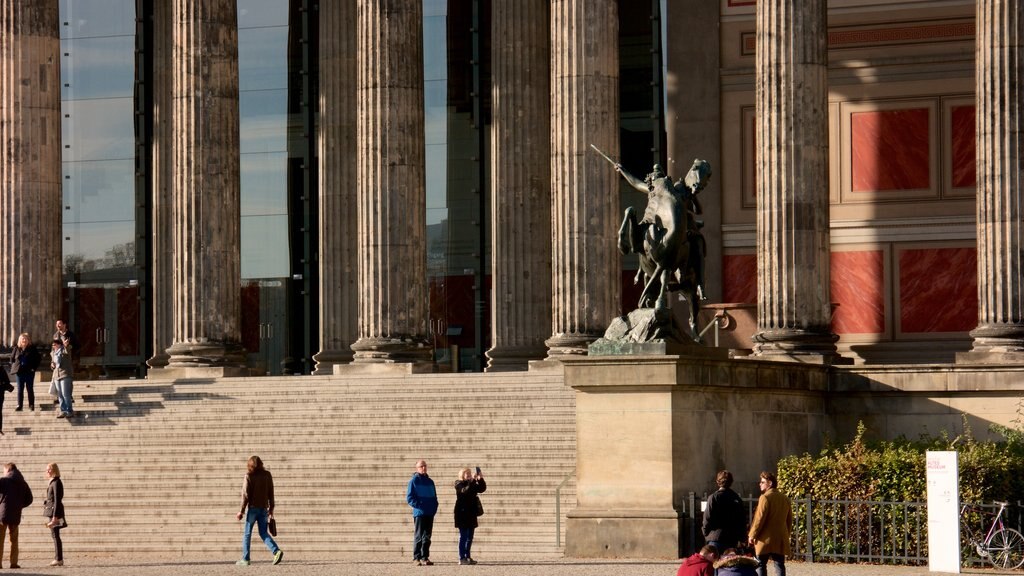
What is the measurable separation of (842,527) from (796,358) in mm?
7923

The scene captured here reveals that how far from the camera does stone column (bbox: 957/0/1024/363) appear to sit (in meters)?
35.5

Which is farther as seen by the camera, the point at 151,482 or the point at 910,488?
the point at 151,482

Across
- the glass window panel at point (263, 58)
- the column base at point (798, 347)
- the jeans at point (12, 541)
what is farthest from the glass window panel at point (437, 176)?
the jeans at point (12, 541)

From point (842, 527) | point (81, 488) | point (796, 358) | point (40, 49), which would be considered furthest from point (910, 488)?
point (40, 49)

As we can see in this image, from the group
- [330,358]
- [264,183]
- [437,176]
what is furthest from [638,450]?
[264,183]

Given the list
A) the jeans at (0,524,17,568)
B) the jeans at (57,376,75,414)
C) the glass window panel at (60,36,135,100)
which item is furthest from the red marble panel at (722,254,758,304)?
the jeans at (0,524,17,568)

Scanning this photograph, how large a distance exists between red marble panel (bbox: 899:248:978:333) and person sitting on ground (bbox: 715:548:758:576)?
26716 millimetres

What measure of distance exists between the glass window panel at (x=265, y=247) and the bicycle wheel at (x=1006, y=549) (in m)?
27.4

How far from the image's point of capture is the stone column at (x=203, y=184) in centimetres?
4141

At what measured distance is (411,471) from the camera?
1315 inches

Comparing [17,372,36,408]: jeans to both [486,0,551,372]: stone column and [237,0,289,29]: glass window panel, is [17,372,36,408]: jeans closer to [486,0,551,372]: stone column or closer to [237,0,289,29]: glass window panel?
[486,0,551,372]: stone column

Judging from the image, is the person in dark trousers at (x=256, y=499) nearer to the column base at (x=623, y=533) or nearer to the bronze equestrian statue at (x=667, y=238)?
the column base at (x=623, y=533)

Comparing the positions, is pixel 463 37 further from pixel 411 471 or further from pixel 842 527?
pixel 842 527

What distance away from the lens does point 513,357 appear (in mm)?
42688
